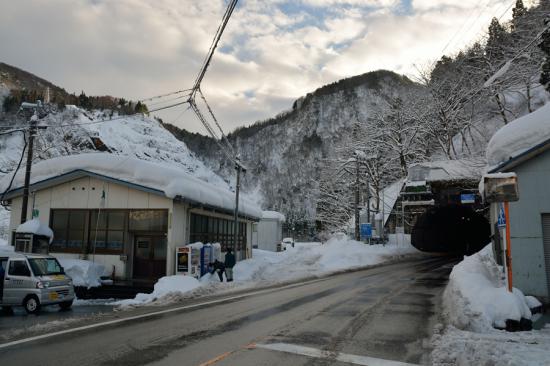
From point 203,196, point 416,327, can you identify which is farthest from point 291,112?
point 416,327

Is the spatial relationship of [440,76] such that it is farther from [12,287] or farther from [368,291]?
[12,287]

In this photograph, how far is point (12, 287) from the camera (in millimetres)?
14188

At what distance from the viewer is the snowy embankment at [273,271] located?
15984 mm

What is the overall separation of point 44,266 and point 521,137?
1701cm

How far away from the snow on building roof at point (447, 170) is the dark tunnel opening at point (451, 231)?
5.04m

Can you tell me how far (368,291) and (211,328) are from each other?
8.21m

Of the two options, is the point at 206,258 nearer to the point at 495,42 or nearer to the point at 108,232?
the point at 108,232

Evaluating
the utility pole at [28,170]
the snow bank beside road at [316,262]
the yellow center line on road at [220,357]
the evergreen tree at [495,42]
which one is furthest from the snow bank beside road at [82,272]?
the evergreen tree at [495,42]

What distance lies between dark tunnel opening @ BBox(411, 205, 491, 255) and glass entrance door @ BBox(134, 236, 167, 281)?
109 ft

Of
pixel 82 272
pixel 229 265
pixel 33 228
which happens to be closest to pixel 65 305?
pixel 82 272

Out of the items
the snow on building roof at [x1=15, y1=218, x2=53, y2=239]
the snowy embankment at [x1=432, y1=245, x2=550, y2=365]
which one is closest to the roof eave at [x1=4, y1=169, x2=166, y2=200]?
the snow on building roof at [x1=15, y1=218, x2=53, y2=239]

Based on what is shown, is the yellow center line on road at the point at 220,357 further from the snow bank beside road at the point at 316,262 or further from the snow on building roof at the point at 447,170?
the snow on building roof at the point at 447,170

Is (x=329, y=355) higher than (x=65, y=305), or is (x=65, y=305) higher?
(x=329, y=355)

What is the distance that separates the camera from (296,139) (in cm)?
17262
